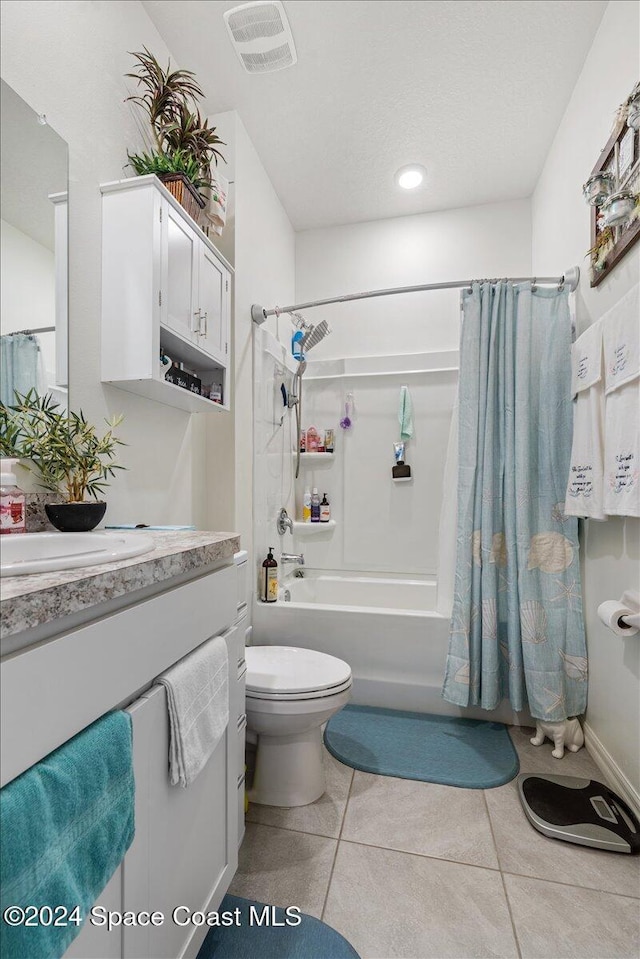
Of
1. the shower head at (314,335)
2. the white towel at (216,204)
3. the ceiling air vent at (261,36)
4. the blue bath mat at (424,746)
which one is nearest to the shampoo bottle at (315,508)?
the shower head at (314,335)

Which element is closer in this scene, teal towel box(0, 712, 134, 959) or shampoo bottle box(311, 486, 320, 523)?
teal towel box(0, 712, 134, 959)

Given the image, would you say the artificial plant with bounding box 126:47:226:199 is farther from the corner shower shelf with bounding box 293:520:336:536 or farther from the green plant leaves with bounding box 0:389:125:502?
the corner shower shelf with bounding box 293:520:336:536

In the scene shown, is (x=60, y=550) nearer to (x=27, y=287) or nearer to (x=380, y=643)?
(x=27, y=287)

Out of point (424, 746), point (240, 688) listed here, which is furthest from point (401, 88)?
point (424, 746)

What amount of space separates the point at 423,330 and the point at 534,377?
3.76 feet

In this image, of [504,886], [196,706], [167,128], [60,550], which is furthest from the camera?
[167,128]

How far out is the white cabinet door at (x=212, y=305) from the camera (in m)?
1.57

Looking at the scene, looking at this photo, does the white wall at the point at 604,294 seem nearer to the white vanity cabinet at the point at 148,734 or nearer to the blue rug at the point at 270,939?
the blue rug at the point at 270,939

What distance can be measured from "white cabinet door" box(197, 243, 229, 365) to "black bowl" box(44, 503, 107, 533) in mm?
720

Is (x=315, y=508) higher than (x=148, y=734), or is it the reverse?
(x=315, y=508)

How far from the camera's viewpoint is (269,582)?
2.23 m

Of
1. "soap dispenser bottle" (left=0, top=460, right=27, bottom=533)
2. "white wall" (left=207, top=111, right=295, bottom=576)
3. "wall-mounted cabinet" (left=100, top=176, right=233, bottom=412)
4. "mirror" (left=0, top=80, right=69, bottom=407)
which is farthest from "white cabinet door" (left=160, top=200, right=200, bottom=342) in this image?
"soap dispenser bottle" (left=0, top=460, right=27, bottom=533)

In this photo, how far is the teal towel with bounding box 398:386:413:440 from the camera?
9.23ft

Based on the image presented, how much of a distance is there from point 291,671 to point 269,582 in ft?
2.21
